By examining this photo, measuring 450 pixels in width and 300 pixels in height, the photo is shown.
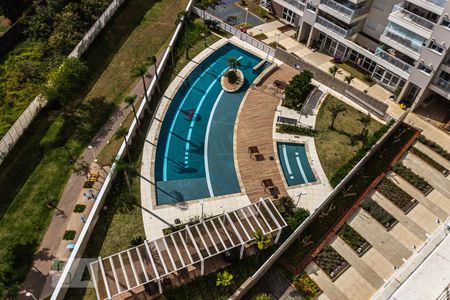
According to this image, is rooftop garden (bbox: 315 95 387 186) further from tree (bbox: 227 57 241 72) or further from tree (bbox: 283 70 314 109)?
tree (bbox: 227 57 241 72)

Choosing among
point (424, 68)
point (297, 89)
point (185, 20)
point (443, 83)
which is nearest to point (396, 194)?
point (443, 83)

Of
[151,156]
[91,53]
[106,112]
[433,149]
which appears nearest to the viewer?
[151,156]

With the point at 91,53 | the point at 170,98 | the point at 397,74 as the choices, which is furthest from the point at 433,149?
the point at 91,53

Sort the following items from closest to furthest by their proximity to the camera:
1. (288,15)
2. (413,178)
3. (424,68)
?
(413,178) < (424,68) < (288,15)

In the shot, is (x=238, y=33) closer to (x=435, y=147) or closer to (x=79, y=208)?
(x=435, y=147)

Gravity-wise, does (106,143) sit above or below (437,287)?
below

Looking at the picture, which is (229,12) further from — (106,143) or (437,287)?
(437,287)
